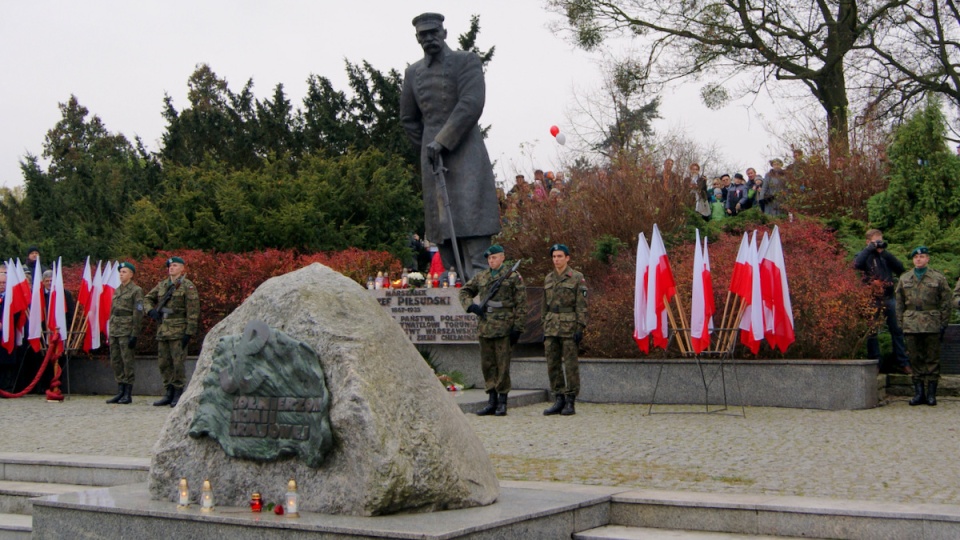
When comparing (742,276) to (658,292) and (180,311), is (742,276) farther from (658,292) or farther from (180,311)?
(180,311)

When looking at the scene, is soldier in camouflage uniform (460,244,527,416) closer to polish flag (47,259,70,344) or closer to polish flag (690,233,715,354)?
polish flag (690,233,715,354)

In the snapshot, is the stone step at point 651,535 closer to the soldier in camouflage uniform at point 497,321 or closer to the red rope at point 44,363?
the soldier in camouflage uniform at point 497,321

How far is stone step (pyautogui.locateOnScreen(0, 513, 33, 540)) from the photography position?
7434 millimetres

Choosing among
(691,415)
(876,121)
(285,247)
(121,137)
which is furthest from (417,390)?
(121,137)

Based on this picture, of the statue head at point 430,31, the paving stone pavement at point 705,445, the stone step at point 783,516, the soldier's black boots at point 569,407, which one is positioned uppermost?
the statue head at point 430,31

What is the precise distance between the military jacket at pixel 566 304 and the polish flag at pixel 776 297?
6.14 ft

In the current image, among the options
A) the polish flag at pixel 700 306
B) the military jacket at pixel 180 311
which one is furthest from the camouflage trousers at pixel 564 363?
the military jacket at pixel 180 311

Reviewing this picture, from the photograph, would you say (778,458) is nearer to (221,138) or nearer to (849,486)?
(849,486)

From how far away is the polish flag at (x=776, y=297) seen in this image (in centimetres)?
1202

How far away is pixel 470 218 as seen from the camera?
14891mm

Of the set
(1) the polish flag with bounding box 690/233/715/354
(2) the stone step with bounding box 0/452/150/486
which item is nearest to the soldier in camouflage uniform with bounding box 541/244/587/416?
(1) the polish flag with bounding box 690/233/715/354

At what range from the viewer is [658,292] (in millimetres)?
12250

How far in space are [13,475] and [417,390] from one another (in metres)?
4.19

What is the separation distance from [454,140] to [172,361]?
448 cm
